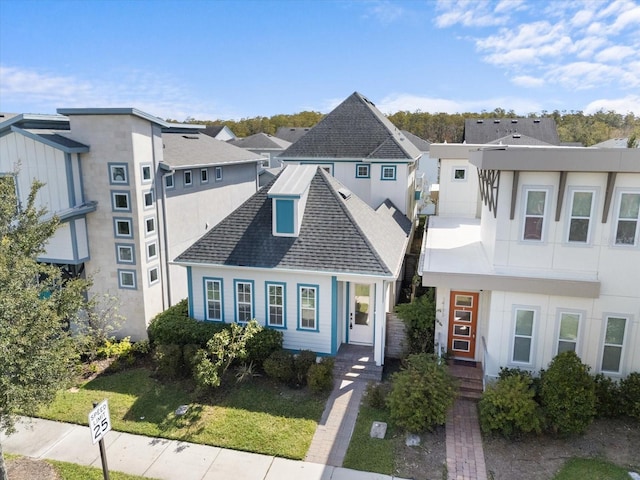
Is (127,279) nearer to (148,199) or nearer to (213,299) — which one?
(148,199)

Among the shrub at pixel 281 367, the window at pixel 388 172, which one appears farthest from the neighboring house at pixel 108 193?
the window at pixel 388 172

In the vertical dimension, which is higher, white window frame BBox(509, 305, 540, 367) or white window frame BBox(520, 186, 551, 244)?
white window frame BBox(520, 186, 551, 244)

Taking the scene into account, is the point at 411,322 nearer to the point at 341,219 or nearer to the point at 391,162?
the point at 341,219

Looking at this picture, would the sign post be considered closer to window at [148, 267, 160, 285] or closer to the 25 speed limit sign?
the 25 speed limit sign

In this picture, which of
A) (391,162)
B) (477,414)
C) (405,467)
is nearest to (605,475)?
(477,414)

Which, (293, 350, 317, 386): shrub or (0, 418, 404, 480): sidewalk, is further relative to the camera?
(293, 350, 317, 386): shrub

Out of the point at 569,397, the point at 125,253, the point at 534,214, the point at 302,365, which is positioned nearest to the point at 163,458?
the point at 302,365

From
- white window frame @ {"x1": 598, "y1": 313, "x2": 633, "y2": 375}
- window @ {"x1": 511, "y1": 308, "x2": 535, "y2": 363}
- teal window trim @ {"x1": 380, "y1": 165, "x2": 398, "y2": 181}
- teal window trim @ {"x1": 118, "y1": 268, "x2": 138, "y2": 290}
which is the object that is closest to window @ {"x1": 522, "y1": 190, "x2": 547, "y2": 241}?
window @ {"x1": 511, "y1": 308, "x2": 535, "y2": 363}
